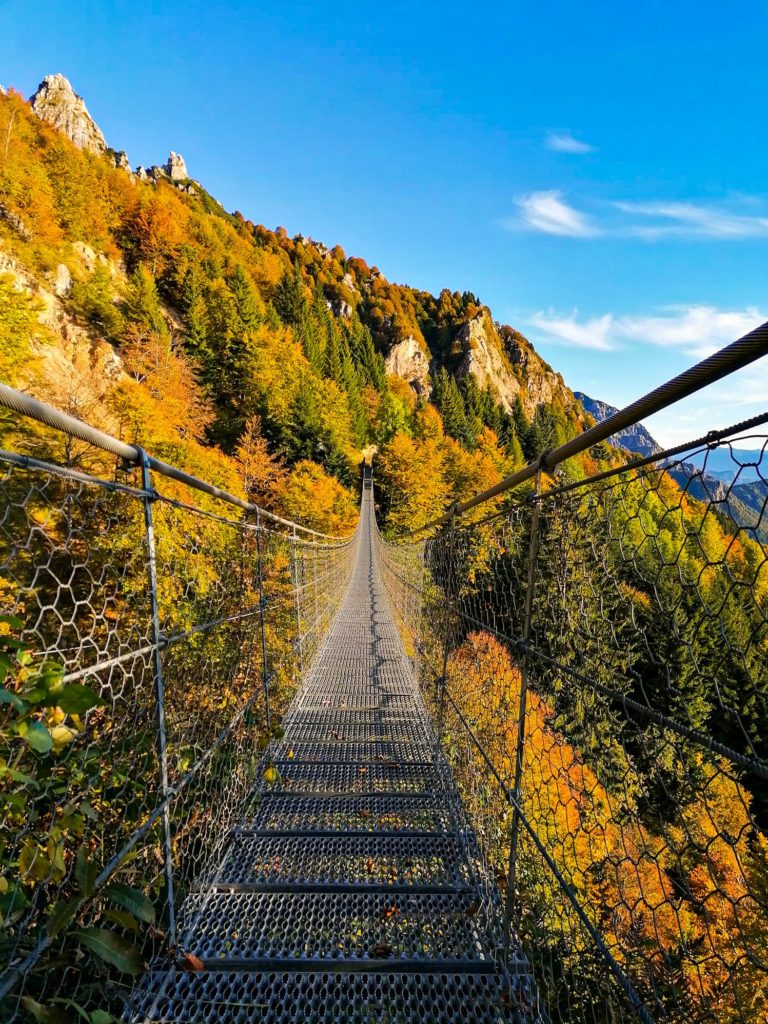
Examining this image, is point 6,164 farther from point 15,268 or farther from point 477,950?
point 477,950

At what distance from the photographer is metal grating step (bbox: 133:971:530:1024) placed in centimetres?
93

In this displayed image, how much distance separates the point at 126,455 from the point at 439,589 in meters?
1.65

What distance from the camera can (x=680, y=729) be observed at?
57cm

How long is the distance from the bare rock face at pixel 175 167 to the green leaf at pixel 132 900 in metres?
68.0

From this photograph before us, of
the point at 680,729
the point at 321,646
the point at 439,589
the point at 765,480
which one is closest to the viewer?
the point at 765,480

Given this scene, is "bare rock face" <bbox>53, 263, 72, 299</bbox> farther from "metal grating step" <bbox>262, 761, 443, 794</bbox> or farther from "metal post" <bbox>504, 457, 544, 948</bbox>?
"metal post" <bbox>504, 457, 544, 948</bbox>

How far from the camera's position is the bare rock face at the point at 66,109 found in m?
33.6

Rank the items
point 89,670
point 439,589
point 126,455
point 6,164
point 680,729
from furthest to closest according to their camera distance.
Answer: point 6,164, point 439,589, point 126,455, point 89,670, point 680,729

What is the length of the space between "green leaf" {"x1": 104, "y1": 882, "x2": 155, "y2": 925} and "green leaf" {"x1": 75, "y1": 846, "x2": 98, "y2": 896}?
2.8 inches

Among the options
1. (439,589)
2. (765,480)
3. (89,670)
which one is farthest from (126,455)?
(439,589)

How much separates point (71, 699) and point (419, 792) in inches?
63.1

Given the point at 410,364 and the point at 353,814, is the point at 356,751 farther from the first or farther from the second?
the point at 410,364

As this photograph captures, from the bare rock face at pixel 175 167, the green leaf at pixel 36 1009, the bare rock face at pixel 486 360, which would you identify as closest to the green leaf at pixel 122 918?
the green leaf at pixel 36 1009

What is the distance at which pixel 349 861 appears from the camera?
144cm
